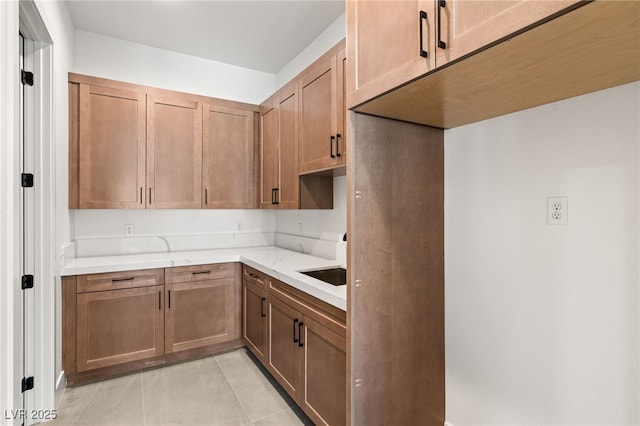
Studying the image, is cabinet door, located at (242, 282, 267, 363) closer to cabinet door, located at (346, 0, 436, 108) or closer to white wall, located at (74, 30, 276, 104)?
cabinet door, located at (346, 0, 436, 108)

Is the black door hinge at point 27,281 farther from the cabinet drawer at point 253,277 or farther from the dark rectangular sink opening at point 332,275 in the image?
the dark rectangular sink opening at point 332,275

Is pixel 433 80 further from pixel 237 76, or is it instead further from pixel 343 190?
pixel 237 76

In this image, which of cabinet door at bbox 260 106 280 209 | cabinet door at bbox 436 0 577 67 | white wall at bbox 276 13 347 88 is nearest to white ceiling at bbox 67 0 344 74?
white wall at bbox 276 13 347 88

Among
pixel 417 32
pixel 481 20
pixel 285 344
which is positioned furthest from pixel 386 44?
pixel 285 344

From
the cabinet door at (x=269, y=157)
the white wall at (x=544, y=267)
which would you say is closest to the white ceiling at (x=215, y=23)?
the cabinet door at (x=269, y=157)

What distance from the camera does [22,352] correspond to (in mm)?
1911

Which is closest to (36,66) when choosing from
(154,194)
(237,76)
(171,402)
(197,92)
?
(154,194)

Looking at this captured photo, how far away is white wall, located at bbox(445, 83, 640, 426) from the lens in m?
1.10

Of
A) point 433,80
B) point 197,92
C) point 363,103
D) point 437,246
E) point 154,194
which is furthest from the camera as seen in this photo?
point 197,92

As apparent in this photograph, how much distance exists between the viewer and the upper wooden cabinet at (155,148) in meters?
2.61

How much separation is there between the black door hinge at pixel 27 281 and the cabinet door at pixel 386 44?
2.06 m

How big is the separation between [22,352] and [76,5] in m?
2.48

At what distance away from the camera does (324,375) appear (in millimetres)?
1711

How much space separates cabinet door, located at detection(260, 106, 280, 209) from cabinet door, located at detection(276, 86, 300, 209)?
0.10 m
